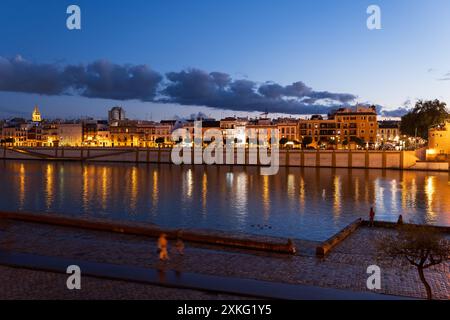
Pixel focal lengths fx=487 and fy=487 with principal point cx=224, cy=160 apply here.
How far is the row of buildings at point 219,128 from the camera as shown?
370 feet

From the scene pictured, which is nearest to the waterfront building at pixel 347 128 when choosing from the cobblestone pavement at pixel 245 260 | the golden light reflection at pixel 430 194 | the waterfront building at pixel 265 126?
the waterfront building at pixel 265 126

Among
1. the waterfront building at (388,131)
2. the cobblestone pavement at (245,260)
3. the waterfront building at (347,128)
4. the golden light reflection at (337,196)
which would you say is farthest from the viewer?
the waterfront building at (388,131)

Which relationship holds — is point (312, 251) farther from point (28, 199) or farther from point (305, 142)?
point (305, 142)

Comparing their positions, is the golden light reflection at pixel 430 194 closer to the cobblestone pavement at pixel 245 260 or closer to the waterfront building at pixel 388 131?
the cobblestone pavement at pixel 245 260

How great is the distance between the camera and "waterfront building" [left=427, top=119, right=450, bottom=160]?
83875 mm

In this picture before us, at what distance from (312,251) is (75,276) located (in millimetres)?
9257

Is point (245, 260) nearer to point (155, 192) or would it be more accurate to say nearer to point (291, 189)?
point (155, 192)

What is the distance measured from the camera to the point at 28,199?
4172cm

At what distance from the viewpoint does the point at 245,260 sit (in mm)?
16359

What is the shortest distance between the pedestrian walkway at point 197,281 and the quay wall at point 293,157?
7237 cm

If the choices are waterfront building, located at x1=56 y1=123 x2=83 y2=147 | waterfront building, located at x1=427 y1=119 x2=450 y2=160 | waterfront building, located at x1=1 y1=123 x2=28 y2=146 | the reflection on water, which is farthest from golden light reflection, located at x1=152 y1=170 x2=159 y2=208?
waterfront building, located at x1=1 y1=123 x2=28 y2=146

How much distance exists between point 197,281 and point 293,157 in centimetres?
7852

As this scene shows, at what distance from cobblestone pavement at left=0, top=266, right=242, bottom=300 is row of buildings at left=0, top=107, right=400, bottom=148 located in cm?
9694
